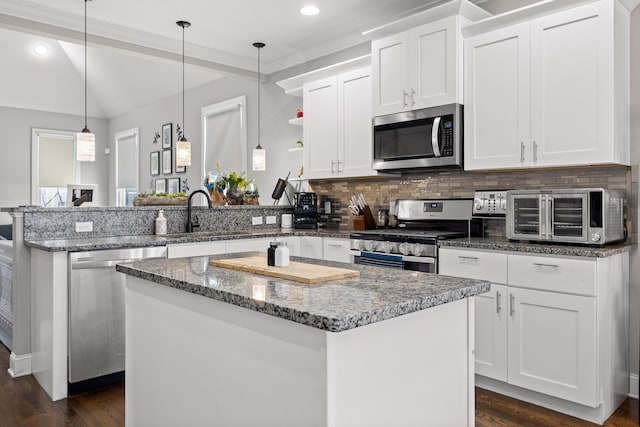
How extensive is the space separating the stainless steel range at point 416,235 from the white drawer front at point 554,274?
56 centimetres

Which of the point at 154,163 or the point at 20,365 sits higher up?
the point at 154,163

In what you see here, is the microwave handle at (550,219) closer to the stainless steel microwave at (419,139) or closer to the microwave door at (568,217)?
the microwave door at (568,217)

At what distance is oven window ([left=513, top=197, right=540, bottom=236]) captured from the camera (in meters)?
2.86

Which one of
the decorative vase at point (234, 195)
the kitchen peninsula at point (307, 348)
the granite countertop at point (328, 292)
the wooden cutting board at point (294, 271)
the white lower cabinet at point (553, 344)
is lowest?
the white lower cabinet at point (553, 344)

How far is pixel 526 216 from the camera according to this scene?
2922mm

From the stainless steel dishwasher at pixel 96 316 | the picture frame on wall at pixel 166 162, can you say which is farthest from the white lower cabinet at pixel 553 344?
the picture frame on wall at pixel 166 162

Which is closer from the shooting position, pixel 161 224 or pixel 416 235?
pixel 416 235

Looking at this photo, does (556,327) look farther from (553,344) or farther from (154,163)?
(154,163)

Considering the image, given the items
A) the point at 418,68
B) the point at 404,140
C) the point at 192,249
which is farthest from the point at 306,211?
the point at 418,68

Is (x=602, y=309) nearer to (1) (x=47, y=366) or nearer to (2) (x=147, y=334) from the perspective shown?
(2) (x=147, y=334)

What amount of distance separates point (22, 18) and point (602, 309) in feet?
15.0

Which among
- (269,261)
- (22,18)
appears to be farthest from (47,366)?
(22,18)

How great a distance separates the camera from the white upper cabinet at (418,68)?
3.36 metres

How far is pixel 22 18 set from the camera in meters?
3.89
